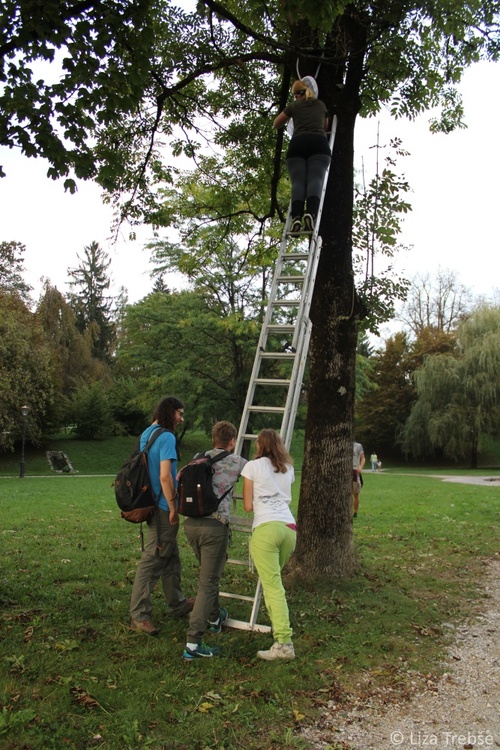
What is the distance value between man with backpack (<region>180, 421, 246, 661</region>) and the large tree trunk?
1.82 metres

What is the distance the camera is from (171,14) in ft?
26.8

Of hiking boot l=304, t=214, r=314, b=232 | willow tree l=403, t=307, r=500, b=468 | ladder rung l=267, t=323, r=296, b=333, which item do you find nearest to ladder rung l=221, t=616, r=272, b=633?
ladder rung l=267, t=323, r=296, b=333

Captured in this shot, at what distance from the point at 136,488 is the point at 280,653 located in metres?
1.80

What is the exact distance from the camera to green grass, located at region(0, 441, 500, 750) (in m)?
3.58

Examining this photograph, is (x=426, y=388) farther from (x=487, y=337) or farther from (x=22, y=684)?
(x=22, y=684)

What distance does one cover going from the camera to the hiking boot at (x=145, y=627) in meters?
5.00

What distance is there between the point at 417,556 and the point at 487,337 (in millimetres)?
32075

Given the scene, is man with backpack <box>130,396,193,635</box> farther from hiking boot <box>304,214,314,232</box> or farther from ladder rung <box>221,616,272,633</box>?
hiking boot <box>304,214,314,232</box>

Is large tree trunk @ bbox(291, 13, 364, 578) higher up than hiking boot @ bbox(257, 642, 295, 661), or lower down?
higher up

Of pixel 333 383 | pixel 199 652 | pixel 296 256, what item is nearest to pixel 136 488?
pixel 199 652

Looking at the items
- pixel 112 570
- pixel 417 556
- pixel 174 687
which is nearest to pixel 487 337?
pixel 417 556

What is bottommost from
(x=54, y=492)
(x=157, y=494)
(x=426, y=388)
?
(x=54, y=492)

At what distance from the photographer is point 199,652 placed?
4551mm

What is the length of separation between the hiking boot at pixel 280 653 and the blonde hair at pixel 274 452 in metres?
1.35
